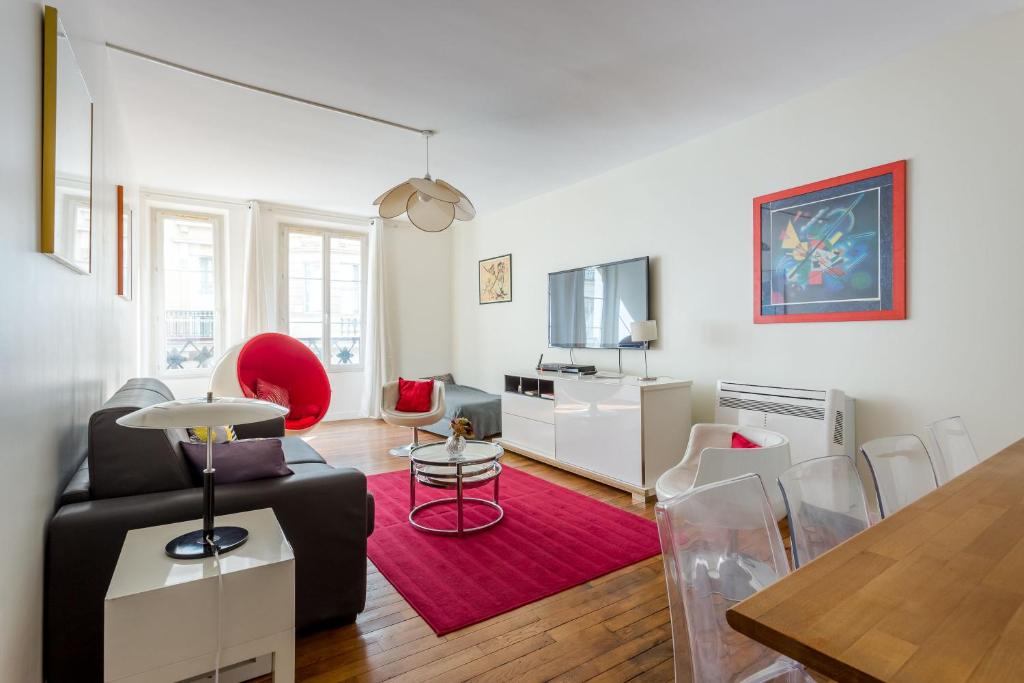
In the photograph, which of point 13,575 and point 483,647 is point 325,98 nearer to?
point 13,575

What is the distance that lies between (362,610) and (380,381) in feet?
15.0

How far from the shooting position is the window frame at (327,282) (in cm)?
614

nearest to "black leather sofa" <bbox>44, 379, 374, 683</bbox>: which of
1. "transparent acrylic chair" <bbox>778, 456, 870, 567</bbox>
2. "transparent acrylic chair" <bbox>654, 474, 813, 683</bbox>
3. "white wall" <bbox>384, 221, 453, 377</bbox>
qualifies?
"transparent acrylic chair" <bbox>654, 474, 813, 683</bbox>

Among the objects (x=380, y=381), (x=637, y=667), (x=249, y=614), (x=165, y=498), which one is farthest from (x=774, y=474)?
(x=380, y=381)

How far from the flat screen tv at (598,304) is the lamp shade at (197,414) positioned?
10.9ft

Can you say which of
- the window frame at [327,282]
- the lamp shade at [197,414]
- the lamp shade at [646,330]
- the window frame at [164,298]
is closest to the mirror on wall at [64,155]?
the lamp shade at [197,414]

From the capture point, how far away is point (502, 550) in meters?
2.73

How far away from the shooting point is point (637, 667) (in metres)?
1.78

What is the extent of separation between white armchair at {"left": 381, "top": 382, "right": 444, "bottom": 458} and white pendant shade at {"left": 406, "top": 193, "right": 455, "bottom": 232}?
6.06 ft

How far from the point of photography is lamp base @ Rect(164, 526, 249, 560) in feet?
4.57

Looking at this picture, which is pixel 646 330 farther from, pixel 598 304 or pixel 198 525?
pixel 198 525

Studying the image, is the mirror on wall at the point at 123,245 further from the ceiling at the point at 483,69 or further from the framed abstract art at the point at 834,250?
the framed abstract art at the point at 834,250

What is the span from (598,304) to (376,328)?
3053mm

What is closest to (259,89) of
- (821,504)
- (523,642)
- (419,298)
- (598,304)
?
(598,304)
